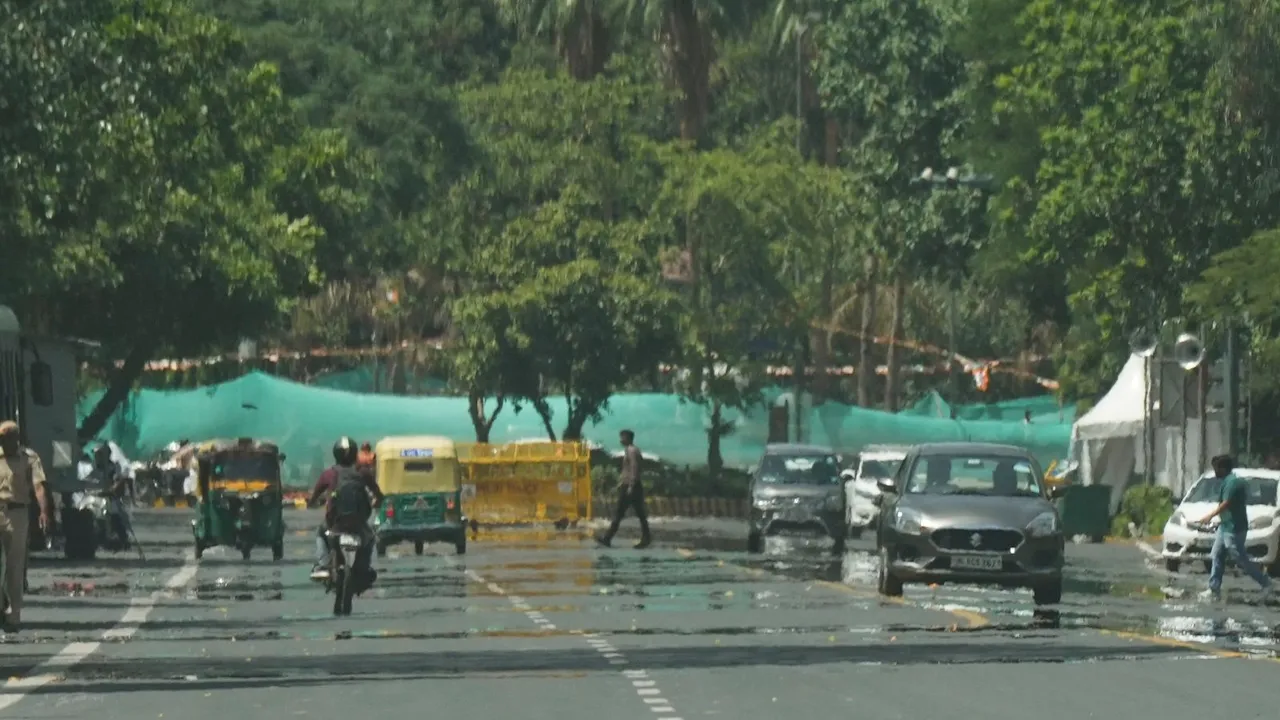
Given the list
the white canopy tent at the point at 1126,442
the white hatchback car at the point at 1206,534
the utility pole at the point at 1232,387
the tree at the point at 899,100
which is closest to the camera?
the white hatchback car at the point at 1206,534

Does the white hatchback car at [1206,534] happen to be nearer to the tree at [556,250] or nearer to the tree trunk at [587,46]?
the tree at [556,250]

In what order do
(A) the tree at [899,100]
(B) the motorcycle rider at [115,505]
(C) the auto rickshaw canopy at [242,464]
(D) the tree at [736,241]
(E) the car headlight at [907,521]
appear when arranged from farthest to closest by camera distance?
(D) the tree at [736,241] < (A) the tree at [899,100] < (B) the motorcycle rider at [115,505] < (C) the auto rickshaw canopy at [242,464] < (E) the car headlight at [907,521]

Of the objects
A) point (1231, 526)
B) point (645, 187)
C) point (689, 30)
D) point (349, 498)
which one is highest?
point (689, 30)

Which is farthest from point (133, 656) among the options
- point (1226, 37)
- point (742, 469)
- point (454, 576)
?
point (742, 469)

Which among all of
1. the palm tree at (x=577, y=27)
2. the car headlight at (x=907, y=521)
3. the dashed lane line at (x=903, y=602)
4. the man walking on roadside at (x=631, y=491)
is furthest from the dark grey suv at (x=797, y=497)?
the palm tree at (x=577, y=27)

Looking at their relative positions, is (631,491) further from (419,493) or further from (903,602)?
(903,602)

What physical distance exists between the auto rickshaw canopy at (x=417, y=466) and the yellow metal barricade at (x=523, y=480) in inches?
309

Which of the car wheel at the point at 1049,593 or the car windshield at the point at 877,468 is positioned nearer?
the car wheel at the point at 1049,593

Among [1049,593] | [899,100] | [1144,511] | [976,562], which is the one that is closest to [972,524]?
[976,562]

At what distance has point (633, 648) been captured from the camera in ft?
75.4

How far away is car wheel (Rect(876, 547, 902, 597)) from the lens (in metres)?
30.6

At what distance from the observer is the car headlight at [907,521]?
3003cm

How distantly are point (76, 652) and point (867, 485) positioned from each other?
1432 inches

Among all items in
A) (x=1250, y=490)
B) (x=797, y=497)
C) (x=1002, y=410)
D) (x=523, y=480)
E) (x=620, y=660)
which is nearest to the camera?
(x=620, y=660)
